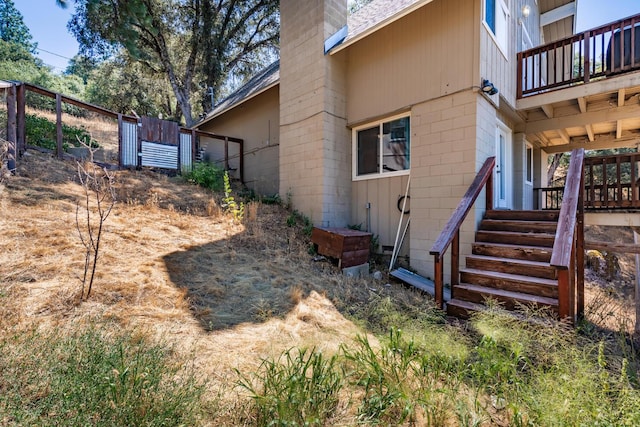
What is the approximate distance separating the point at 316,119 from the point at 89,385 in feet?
19.4

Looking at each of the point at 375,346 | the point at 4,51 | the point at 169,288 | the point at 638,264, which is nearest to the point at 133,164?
the point at 169,288

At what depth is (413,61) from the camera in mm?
5836

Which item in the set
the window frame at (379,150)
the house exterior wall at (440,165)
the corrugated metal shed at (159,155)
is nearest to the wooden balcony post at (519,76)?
the house exterior wall at (440,165)

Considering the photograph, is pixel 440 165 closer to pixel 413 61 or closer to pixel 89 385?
pixel 413 61

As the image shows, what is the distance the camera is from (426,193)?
555 cm

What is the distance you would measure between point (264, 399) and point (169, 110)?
22371 millimetres

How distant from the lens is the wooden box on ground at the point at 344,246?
5.20m

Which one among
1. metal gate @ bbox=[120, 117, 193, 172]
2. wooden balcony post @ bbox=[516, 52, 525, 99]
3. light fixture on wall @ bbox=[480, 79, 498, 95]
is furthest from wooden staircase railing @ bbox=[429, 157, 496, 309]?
metal gate @ bbox=[120, 117, 193, 172]

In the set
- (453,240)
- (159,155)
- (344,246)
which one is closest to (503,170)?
(453,240)

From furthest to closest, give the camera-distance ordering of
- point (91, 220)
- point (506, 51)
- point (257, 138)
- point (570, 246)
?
point (257, 138) < point (506, 51) < point (91, 220) < point (570, 246)

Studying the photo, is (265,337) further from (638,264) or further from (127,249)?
(638,264)

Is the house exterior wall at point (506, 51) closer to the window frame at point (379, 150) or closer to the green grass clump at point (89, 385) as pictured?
the window frame at point (379, 150)

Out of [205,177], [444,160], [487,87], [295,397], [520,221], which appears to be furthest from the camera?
[205,177]

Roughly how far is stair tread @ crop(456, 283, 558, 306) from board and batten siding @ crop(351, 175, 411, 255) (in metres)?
1.99
